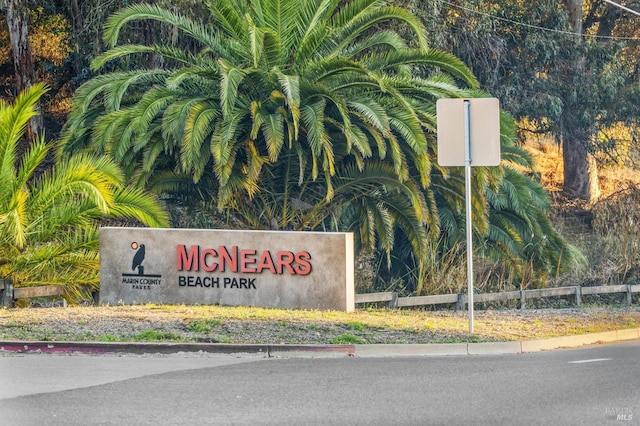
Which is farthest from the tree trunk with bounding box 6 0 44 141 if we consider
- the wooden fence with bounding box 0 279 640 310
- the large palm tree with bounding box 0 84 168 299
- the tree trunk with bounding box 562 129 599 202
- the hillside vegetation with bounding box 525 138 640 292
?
the tree trunk with bounding box 562 129 599 202

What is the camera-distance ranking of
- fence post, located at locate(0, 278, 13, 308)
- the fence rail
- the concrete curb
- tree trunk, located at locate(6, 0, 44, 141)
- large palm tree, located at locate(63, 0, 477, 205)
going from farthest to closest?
tree trunk, located at locate(6, 0, 44, 141)
large palm tree, located at locate(63, 0, 477, 205)
the fence rail
fence post, located at locate(0, 278, 13, 308)
the concrete curb

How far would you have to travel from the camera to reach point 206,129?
21.5 metres

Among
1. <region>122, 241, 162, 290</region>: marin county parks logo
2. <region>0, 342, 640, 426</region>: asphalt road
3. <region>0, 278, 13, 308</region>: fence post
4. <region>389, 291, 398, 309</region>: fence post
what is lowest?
<region>0, 342, 640, 426</region>: asphalt road

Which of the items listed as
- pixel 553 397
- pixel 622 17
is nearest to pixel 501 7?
pixel 622 17

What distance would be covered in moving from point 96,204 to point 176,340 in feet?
20.9

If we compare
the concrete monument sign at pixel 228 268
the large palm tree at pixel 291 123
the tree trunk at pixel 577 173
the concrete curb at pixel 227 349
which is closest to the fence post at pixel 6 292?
the concrete monument sign at pixel 228 268

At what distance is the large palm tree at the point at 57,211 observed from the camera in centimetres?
1998

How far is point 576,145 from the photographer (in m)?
43.0

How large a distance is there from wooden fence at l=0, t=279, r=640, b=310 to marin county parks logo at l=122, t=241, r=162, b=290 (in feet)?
5.07

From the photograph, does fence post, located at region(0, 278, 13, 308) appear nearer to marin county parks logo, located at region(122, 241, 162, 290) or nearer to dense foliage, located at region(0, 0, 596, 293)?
marin county parks logo, located at region(122, 241, 162, 290)

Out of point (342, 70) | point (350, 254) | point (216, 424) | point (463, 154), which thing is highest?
point (342, 70)

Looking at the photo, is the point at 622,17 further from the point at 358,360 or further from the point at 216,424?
the point at 216,424

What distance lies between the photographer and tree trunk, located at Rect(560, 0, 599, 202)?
39.0 meters

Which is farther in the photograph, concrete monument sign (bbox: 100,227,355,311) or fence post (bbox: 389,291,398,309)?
fence post (bbox: 389,291,398,309)
